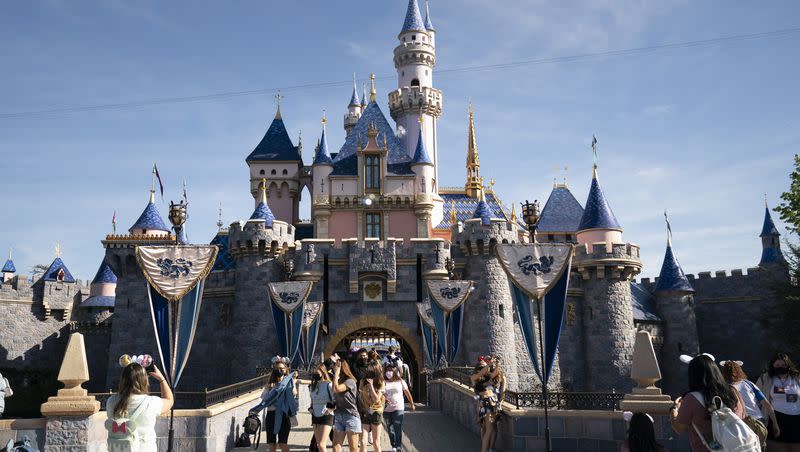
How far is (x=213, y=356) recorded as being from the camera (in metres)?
30.6

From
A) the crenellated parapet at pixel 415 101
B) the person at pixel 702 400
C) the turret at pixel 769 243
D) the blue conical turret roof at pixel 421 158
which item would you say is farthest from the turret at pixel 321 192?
the person at pixel 702 400

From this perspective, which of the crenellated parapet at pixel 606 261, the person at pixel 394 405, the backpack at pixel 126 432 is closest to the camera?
the backpack at pixel 126 432

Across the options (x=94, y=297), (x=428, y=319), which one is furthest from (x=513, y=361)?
(x=94, y=297)

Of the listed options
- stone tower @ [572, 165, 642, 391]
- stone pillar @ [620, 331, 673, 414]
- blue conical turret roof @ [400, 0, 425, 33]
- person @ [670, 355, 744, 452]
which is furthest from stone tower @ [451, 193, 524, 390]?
person @ [670, 355, 744, 452]

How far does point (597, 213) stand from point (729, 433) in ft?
89.1

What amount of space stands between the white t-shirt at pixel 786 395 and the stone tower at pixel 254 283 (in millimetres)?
21921

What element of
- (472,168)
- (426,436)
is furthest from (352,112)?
(426,436)

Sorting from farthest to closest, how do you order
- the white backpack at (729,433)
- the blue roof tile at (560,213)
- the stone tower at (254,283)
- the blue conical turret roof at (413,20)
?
the blue conical turret roof at (413,20), the blue roof tile at (560,213), the stone tower at (254,283), the white backpack at (729,433)

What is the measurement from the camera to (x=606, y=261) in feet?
98.9

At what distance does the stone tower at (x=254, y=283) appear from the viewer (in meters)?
27.7

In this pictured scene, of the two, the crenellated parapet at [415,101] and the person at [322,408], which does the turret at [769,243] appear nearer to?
the crenellated parapet at [415,101]

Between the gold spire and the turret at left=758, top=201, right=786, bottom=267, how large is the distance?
1598 cm

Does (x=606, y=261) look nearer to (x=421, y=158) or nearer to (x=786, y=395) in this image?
(x=421, y=158)

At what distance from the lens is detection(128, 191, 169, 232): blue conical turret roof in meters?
35.8
